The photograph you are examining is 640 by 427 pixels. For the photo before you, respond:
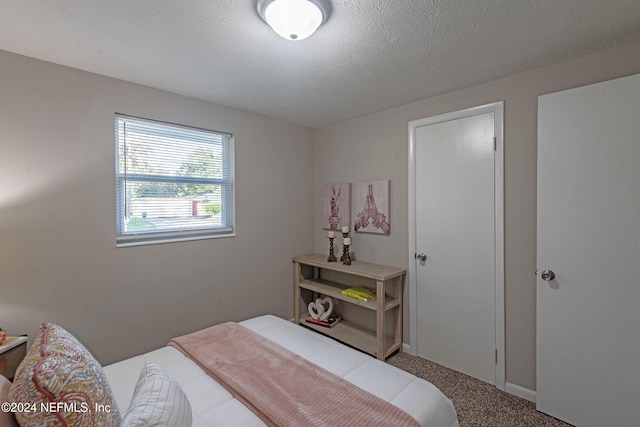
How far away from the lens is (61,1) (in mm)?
1379

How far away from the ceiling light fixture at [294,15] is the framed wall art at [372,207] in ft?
5.71

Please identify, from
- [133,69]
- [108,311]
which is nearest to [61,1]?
[133,69]

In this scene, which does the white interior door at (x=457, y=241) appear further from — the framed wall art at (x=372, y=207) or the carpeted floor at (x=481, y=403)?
the framed wall art at (x=372, y=207)

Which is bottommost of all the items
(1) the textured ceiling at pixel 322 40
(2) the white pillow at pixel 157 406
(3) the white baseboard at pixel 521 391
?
(3) the white baseboard at pixel 521 391

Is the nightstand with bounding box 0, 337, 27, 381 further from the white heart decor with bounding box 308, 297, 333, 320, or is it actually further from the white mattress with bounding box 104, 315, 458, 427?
the white heart decor with bounding box 308, 297, 333, 320

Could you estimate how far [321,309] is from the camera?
329 cm

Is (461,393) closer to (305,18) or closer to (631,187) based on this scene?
(631,187)

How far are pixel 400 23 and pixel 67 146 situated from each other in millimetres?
2269

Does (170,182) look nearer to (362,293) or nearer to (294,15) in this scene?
(294,15)

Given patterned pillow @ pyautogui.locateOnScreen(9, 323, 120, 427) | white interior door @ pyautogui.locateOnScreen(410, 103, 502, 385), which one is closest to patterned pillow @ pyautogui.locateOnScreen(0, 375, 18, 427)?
patterned pillow @ pyautogui.locateOnScreen(9, 323, 120, 427)

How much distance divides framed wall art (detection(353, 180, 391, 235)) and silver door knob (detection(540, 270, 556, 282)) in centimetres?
128

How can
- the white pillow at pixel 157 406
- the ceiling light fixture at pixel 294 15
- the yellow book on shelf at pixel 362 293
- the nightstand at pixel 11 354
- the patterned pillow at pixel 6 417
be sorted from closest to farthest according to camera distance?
the patterned pillow at pixel 6 417 → the white pillow at pixel 157 406 → the ceiling light fixture at pixel 294 15 → the nightstand at pixel 11 354 → the yellow book on shelf at pixel 362 293

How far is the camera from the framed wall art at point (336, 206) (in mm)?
3299

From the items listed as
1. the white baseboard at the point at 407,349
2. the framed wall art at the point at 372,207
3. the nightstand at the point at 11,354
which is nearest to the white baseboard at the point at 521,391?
the white baseboard at the point at 407,349
